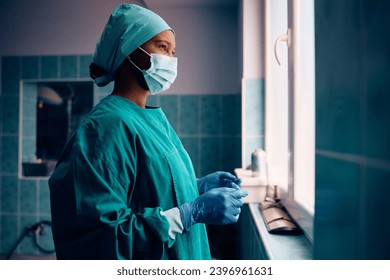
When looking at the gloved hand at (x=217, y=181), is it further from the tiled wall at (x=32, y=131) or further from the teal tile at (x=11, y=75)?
the teal tile at (x=11, y=75)

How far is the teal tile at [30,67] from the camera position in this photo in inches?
102

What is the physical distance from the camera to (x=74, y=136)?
2.16ft

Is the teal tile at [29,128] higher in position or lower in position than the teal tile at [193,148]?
higher

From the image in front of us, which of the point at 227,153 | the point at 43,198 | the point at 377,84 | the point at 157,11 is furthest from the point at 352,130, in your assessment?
the point at 43,198

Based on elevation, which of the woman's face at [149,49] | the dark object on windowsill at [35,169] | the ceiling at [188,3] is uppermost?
the ceiling at [188,3]

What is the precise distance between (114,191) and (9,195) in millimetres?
2412

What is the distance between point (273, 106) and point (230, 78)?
0.72 m

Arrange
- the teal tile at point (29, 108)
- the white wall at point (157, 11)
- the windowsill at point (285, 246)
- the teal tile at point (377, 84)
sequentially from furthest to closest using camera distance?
1. the teal tile at point (29, 108)
2. the white wall at point (157, 11)
3. the windowsill at point (285, 246)
4. the teal tile at point (377, 84)

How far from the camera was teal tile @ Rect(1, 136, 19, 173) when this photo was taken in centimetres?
260

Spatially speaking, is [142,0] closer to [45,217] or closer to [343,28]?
[45,217]

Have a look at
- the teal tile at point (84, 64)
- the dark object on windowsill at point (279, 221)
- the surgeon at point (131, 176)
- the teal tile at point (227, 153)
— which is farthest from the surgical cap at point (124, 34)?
the teal tile at point (84, 64)

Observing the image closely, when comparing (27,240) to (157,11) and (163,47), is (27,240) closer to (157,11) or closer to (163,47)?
(157,11)

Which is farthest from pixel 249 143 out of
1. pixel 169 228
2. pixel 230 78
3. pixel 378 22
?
pixel 378 22

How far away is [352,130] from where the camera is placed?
287 millimetres
